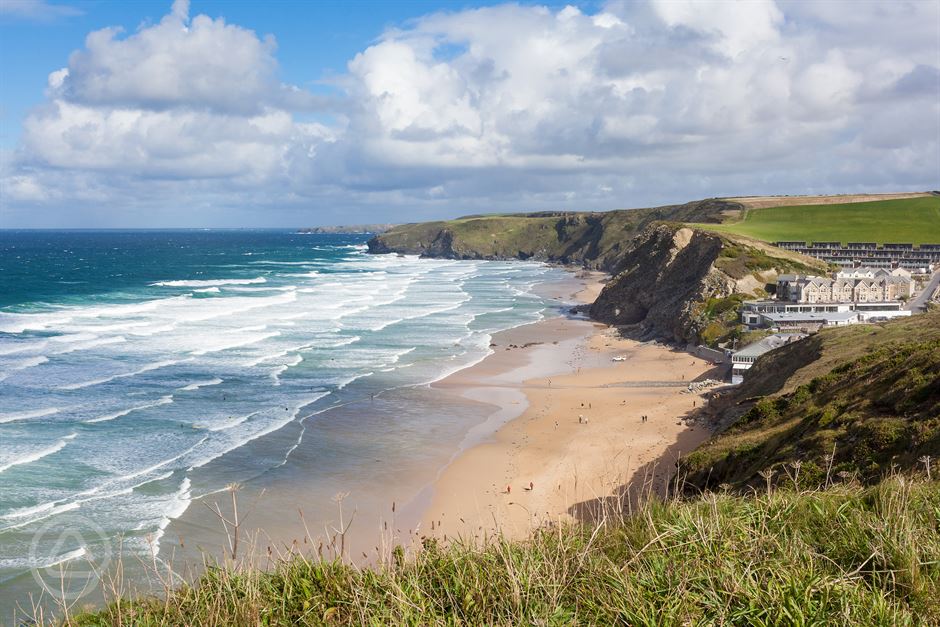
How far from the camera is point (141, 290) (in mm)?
91938

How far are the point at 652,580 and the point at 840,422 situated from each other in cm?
1517

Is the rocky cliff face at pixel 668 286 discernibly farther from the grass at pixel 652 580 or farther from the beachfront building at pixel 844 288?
the grass at pixel 652 580

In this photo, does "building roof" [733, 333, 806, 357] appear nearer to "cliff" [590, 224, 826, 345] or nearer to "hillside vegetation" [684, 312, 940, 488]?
"cliff" [590, 224, 826, 345]

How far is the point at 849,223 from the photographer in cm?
10656

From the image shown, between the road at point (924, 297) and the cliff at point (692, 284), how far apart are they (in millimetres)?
9302

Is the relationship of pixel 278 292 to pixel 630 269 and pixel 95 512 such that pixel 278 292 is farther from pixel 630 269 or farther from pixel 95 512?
pixel 95 512

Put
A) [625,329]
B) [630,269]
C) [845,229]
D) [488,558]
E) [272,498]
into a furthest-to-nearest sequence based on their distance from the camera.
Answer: [845,229], [630,269], [625,329], [272,498], [488,558]

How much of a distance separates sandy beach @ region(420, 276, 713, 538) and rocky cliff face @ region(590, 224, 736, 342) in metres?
4.06

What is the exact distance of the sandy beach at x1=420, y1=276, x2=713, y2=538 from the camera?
991 inches

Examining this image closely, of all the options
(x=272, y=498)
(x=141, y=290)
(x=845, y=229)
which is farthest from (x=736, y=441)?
(x=845, y=229)

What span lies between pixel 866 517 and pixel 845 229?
10821 cm

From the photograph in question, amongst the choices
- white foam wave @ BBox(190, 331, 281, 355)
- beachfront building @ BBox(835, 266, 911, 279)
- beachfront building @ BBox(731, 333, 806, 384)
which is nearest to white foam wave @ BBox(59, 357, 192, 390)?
white foam wave @ BBox(190, 331, 281, 355)

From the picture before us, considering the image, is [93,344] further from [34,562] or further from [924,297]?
[924,297]

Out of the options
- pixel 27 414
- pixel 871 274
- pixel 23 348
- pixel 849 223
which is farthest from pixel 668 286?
pixel 23 348
